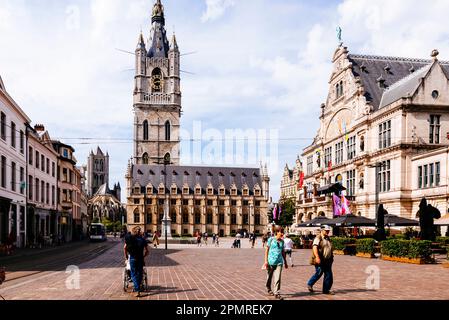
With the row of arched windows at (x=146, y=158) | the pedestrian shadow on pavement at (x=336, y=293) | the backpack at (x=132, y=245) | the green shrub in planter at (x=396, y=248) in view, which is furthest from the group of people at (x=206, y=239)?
the row of arched windows at (x=146, y=158)

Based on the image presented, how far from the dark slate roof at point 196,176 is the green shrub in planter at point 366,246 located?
9517 centimetres

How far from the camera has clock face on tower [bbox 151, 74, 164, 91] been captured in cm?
14050

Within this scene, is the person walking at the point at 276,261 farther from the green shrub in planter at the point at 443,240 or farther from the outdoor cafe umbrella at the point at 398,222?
the outdoor cafe umbrella at the point at 398,222

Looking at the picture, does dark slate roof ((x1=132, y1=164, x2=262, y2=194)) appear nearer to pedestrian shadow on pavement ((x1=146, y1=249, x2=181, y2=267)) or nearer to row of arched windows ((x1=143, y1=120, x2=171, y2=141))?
row of arched windows ((x1=143, y1=120, x2=171, y2=141))

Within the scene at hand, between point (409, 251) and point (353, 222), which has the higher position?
point (353, 222)

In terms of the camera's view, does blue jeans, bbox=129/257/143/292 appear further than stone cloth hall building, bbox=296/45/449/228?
No

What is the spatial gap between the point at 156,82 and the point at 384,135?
3972 inches

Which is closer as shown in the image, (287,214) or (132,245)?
(132,245)

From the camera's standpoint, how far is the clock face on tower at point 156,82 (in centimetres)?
14050

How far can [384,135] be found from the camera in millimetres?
49438

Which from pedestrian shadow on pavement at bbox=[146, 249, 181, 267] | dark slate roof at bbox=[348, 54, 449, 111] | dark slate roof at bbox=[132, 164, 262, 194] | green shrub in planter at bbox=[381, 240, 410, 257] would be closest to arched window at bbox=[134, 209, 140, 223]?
dark slate roof at bbox=[132, 164, 262, 194]

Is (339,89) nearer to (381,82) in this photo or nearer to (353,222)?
→ (381,82)

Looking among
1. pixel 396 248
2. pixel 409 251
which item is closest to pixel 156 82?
pixel 396 248

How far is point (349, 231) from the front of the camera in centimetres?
4994
